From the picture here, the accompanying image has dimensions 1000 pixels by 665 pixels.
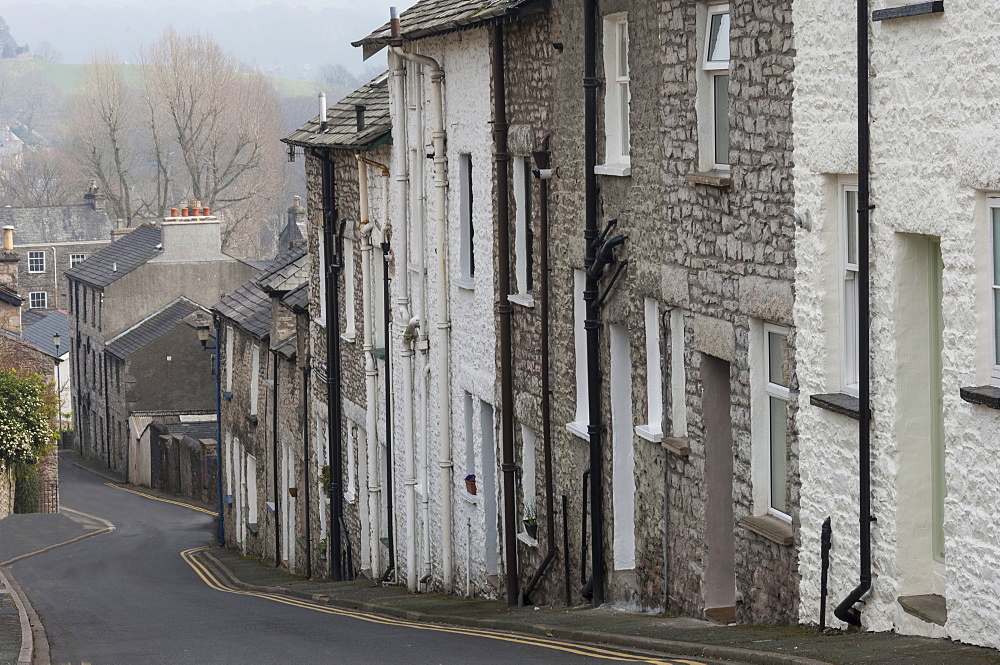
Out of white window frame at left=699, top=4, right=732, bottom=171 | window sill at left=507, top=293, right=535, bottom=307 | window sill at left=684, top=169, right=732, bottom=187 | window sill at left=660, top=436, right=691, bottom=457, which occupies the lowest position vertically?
window sill at left=660, top=436, right=691, bottom=457

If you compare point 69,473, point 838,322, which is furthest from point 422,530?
point 69,473

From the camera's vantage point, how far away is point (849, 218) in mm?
9469

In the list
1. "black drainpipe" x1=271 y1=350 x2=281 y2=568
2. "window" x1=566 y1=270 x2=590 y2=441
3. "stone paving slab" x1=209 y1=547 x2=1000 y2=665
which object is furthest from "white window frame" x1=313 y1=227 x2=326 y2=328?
"window" x1=566 y1=270 x2=590 y2=441

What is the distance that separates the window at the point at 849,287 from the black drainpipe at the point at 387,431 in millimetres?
11635

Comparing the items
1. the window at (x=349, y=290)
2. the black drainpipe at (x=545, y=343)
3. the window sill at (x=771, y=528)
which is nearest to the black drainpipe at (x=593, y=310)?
the black drainpipe at (x=545, y=343)

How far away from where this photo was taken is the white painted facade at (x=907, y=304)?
7977 millimetres

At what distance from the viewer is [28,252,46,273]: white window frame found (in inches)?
3383

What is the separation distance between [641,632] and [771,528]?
136cm

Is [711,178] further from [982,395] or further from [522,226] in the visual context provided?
[522,226]

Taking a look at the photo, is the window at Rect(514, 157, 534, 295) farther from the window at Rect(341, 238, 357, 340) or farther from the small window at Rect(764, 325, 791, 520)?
the window at Rect(341, 238, 357, 340)

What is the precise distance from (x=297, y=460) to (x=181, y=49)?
231 feet

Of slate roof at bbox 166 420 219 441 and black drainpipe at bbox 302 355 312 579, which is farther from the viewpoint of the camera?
slate roof at bbox 166 420 219 441

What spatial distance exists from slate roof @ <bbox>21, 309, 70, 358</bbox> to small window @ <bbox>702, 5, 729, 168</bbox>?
61.0 metres

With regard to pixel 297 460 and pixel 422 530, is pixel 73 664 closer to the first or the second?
pixel 422 530
